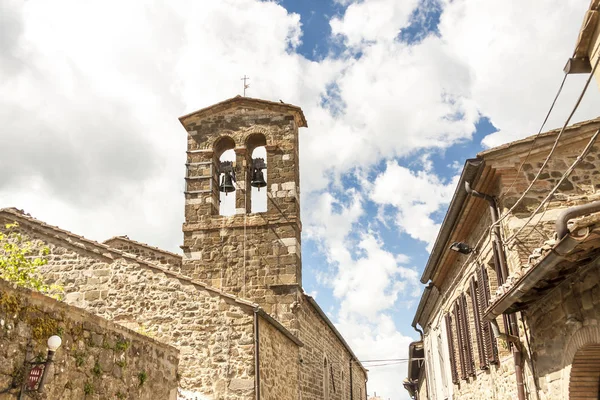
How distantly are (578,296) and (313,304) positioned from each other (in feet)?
34.6

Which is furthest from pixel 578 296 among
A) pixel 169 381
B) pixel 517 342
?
pixel 169 381

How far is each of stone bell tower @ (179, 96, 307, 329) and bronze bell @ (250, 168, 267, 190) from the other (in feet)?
0.55

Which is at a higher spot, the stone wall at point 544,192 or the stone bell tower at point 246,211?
the stone bell tower at point 246,211

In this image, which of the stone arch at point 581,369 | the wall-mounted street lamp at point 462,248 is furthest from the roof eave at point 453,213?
the stone arch at point 581,369

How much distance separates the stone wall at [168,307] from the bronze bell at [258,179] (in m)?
5.25

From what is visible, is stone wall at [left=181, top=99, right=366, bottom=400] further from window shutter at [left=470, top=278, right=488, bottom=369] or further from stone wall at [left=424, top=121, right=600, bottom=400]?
stone wall at [left=424, top=121, right=600, bottom=400]

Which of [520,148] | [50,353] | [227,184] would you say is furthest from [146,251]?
[520,148]

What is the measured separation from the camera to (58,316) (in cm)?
499

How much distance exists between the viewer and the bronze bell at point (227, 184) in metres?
15.4

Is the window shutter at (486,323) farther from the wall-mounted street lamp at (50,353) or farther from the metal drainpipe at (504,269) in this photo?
the wall-mounted street lamp at (50,353)

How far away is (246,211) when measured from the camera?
15.0 metres

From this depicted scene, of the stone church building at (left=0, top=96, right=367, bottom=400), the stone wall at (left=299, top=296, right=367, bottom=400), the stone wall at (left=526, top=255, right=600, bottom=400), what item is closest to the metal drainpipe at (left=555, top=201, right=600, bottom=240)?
the stone wall at (left=526, top=255, right=600, bottom=400)

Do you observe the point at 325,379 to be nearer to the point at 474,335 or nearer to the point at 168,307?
the point at 168,307

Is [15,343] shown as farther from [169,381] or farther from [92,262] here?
[92,262]
